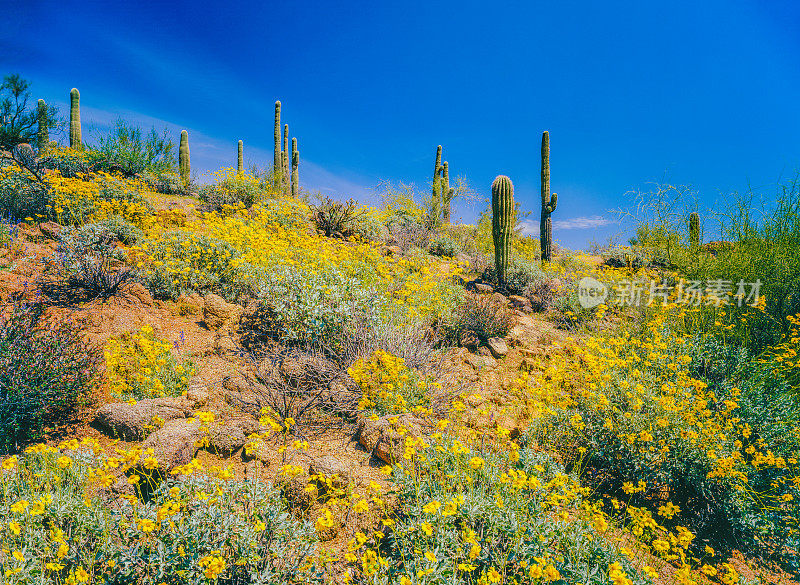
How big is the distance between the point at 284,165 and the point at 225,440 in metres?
16.0

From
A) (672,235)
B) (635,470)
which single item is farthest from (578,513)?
(672,235)

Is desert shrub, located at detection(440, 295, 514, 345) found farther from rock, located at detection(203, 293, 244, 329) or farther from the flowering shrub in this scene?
the flowering shrub

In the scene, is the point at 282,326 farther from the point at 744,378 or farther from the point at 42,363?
the point at 744,378

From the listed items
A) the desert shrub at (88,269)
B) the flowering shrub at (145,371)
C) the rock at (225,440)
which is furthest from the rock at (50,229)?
the rock at (225,440)

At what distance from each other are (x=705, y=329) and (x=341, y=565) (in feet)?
19.3

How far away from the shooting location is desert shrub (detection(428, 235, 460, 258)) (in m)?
11.5

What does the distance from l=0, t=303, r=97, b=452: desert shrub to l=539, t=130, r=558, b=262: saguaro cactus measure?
11246 mm

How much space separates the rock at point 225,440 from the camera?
112 inches

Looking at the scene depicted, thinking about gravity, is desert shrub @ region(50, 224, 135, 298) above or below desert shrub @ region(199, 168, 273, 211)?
below

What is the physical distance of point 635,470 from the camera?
9.78ft

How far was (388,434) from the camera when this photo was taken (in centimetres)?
289

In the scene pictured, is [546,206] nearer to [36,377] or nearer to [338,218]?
[338,218]

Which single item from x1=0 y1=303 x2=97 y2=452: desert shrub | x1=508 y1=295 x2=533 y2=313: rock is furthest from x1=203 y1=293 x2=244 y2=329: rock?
x1=508 y1=295 x2=533 y2=313: rock

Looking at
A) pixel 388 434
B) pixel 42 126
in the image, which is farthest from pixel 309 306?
pixel 42 126
